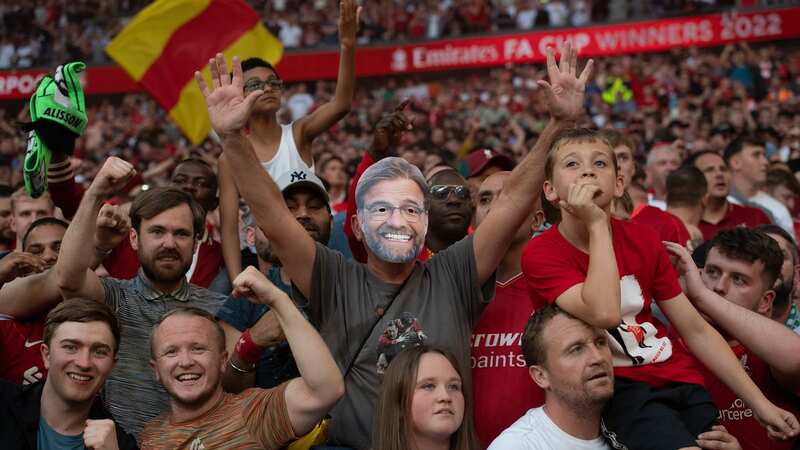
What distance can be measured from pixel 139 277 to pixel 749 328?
2.64 m

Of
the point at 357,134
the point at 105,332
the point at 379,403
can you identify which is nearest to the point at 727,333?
the point at 379,403

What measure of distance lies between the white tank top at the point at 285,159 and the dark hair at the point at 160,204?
992 mm

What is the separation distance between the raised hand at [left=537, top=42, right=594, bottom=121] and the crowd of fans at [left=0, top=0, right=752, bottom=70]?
1919cm

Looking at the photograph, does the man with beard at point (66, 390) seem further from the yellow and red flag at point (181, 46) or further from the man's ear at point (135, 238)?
the yellow and red flag at point (181, 46)

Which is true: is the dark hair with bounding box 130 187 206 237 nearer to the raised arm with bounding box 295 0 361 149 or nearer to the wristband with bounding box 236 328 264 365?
the wristband with bounding box 236 328 264 365

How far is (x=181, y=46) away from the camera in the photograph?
802 centimetres

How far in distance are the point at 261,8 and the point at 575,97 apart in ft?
76.6

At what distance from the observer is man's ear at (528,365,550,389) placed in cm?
385

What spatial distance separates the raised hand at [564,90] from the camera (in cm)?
403

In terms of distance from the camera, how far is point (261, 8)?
86.8 feet

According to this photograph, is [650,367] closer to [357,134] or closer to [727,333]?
[727,333]

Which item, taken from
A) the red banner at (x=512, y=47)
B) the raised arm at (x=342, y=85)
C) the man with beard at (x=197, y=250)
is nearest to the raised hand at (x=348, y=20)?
the raised arm at (x=342, y=85)

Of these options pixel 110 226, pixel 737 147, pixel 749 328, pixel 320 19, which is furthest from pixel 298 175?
pixel 320 19

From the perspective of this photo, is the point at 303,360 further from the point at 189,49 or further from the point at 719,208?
the point at 189,49
